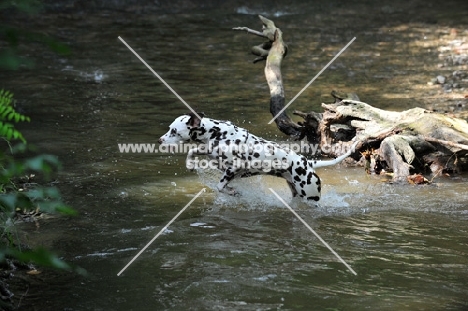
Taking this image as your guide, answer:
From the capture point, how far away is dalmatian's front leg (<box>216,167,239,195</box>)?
7535 mm

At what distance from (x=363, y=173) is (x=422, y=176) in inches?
30.2

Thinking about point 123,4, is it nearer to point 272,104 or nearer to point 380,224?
point 272,104

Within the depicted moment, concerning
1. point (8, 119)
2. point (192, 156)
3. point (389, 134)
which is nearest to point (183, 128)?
point (192, 156)

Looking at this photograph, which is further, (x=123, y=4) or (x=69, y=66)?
(x=123, y=4)

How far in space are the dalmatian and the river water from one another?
0.35 metres

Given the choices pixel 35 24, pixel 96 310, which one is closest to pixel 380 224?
pixel 96 310

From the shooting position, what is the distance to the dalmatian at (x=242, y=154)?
741 centimetres

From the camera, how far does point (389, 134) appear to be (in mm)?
8930

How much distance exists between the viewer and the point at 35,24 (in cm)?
1873

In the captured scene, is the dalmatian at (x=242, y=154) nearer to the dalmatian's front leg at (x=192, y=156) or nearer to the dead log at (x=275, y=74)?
the dalmatian's front leg at (x=192, y=156)

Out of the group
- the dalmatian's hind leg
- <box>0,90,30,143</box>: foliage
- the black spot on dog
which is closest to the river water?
the dalmatian's hind leg

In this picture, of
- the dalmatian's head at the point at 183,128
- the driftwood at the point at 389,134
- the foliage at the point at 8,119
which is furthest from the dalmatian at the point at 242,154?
the foliage at the point at 8,119

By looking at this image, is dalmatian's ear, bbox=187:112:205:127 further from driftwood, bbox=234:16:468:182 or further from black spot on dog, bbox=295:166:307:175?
driftwood, bbox=234:16:468:182

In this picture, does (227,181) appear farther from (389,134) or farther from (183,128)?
(389,134)
